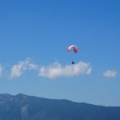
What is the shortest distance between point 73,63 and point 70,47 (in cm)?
521

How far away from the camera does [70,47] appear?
97875 mm

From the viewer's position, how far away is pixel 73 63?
97250 mm
